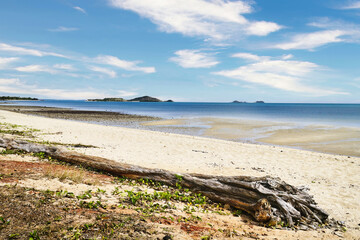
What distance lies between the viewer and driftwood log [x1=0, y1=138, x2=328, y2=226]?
6.98 meters

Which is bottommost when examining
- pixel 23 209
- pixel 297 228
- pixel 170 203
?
pixel 297 228

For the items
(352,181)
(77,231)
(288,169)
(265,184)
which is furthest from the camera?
(288,169)

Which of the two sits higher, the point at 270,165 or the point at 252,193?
Answer: the point at 252,193

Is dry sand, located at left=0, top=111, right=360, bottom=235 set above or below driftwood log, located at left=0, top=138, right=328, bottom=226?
below

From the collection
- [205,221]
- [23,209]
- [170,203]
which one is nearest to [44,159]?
[23,209]

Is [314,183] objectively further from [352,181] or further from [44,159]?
[44,159]

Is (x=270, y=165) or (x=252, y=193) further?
(x=270, y=165)

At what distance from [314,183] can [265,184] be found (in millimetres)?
4670

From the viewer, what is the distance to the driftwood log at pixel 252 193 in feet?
22.9

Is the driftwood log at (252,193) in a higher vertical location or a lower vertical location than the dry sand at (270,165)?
higher

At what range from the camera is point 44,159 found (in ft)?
35.2

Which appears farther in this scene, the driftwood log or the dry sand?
the dry sand

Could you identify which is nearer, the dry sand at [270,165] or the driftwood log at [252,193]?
the driftwood log at [252,193]

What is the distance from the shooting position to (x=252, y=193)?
24.4 ft
